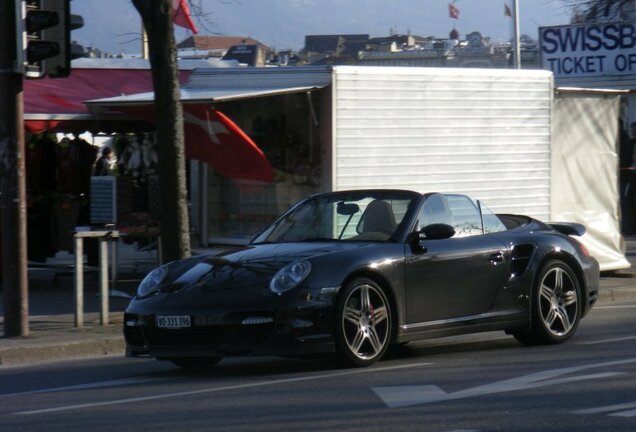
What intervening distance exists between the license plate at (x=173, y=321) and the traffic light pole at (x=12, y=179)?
305 cm

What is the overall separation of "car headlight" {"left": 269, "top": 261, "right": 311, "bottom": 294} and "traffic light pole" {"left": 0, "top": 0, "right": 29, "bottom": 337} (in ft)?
12.2

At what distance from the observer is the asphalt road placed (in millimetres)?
7523

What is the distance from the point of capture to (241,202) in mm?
16469

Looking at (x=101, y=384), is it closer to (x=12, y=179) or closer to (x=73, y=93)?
(x=12, y=179)

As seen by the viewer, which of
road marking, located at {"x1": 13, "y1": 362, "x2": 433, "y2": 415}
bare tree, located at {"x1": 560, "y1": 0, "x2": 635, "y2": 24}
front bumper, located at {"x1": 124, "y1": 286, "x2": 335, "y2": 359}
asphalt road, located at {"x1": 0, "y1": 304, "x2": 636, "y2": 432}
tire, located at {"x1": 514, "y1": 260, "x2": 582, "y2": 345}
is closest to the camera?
asphalt road, located at {"x1": 0, "y1": 304, "x2": 636, "y2": 432}

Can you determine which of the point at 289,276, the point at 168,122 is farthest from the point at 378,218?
the point at 168,122

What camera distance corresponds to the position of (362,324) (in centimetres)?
955

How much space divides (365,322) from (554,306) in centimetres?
231

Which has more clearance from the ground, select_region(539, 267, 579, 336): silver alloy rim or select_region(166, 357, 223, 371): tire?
select_region(539, 267, 579, 336): silver alloy rim

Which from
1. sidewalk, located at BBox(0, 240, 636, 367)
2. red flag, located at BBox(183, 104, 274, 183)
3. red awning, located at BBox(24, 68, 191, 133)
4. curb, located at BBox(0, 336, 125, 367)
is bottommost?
curb, located at BBox(0, 336, 125, 367)

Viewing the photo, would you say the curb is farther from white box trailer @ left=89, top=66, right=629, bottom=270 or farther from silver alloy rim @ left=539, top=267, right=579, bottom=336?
silver alloy rim @ left=539, top=267, right=579, bottom=336

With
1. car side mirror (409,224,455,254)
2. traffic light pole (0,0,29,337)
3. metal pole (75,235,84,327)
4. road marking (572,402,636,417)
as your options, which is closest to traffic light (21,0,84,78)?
traffic light pole (0,0,29,337)

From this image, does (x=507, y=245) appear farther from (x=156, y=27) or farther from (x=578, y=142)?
(x=578, y=142)

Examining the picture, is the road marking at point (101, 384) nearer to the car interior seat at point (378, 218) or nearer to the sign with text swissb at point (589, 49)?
the car interior seat at point (378, 218)
